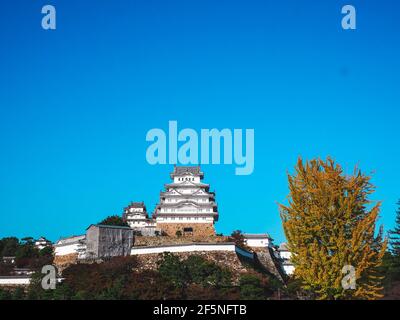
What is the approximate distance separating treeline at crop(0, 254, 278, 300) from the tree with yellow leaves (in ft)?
43.2

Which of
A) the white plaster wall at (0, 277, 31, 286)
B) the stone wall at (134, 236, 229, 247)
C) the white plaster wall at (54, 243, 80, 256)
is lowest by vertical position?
the white plaster wall at (0, 277, 31, 286)

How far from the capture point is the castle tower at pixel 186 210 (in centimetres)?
5697

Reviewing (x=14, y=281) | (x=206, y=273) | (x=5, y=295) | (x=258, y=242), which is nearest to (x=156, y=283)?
(x=206, y=273)

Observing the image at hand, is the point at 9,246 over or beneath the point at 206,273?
over

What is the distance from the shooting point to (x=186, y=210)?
57969 millimetres

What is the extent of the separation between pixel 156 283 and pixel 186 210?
66.7 ft

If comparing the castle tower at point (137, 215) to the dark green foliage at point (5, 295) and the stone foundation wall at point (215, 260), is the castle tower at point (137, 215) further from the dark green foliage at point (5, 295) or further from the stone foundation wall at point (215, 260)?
the dark green foliage at point (5, 295)

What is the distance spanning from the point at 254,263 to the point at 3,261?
83.5ft

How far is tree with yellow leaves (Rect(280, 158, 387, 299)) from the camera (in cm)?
2256

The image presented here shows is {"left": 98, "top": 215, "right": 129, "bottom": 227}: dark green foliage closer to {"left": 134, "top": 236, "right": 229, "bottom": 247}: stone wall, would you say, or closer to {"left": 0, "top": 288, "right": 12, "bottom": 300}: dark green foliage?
{"left": 134, "top": 236, "right": 229, "bottom": 247}: stone wall

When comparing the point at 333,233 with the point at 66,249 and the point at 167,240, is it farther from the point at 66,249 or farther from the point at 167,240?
the point at 66,249

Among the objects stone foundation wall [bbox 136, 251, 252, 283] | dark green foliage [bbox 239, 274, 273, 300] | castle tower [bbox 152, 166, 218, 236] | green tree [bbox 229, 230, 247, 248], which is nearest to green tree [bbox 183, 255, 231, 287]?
dark green foliage [bbox 239, 274, 273, 300]
